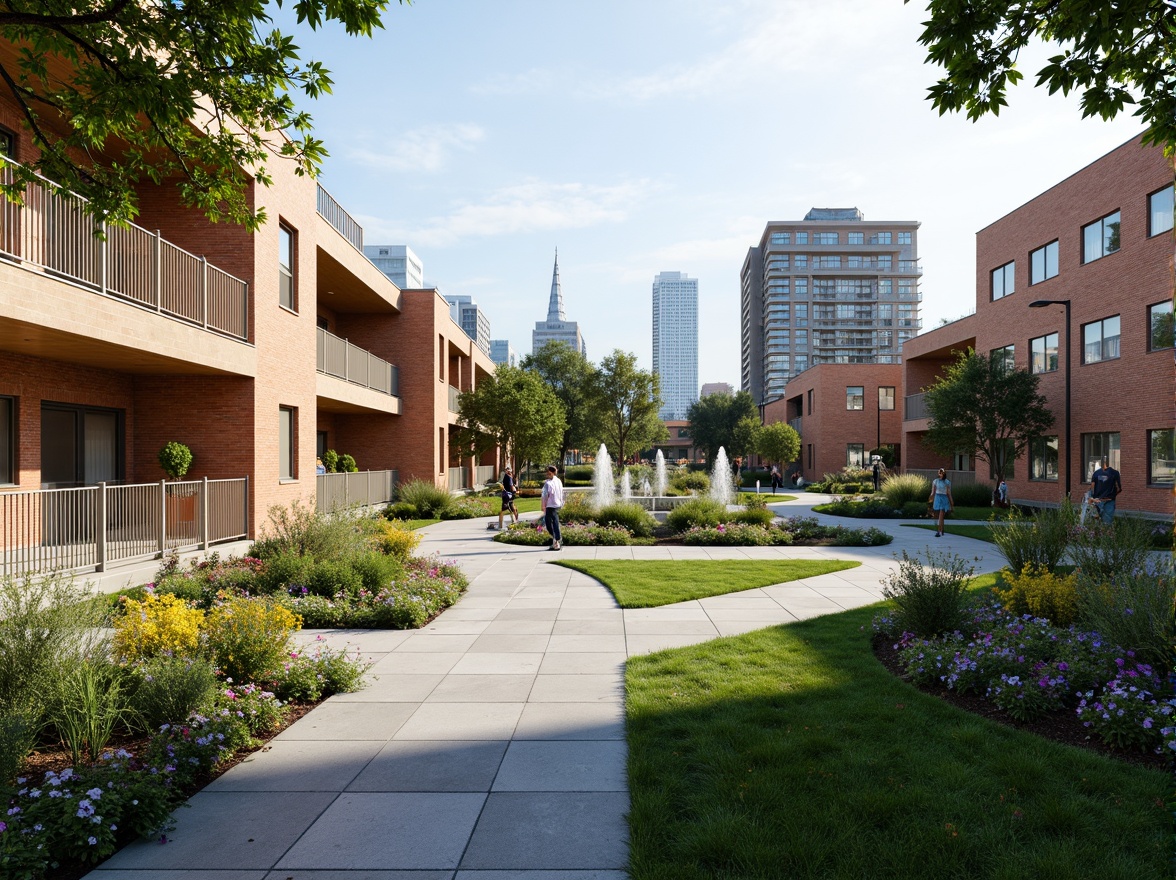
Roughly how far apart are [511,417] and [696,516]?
13960 millimetres

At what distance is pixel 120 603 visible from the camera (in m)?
7.88

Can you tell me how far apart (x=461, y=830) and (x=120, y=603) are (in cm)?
651

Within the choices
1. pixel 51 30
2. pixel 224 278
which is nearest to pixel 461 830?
pixel 51 30

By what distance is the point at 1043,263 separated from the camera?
87.4 ft

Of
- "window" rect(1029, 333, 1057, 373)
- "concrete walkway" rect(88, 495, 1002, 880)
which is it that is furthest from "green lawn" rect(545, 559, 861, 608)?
"window" rect(1029, 333, 1057, 373)

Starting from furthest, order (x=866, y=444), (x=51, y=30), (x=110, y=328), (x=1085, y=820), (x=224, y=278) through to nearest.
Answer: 1. (x=866, y=444)
2. (x=224, y=278)
3. (x=110, y=328)
4. (x=51, y=30)
5. (x=1085, y=820)

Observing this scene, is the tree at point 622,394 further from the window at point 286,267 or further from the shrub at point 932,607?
the shrub at point 932,607

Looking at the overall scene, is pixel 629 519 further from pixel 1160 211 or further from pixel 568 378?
pixel 568 378

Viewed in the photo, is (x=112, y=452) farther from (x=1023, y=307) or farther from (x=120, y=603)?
(x=1023, y=307)

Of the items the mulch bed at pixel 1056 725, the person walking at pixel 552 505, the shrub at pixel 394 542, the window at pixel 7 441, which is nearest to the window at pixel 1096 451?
the person walking at pixel 552 505

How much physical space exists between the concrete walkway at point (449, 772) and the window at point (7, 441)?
24.4ft

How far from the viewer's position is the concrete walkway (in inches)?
130

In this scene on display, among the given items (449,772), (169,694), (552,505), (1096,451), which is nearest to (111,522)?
(169,694)

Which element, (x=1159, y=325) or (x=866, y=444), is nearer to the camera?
(x=1159, y=325)
